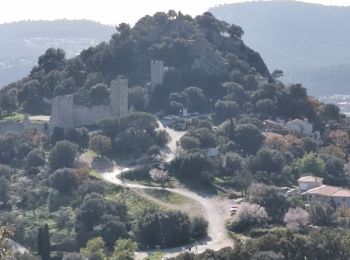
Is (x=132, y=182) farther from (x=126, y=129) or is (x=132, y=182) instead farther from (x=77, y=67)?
(x=77, y=67)

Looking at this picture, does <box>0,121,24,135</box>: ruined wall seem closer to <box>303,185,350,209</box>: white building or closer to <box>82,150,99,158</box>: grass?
<box>82,150,99,158</box>: grass

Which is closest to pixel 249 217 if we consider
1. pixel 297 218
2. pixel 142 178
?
pixel 297 218

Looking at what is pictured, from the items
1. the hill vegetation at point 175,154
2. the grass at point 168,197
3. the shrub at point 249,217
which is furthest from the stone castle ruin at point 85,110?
the shrub at point 249,217

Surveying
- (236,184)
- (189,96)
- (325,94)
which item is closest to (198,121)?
(189,96)

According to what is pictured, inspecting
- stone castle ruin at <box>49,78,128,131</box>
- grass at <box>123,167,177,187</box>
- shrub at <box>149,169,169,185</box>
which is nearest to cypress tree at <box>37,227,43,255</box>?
grass at <box>123,167,177,187</box>

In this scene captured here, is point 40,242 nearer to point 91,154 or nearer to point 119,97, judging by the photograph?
point 91,154

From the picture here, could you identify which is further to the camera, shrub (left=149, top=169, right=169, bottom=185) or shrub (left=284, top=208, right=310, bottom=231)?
shrub (left=149, top=169, right=169, bottom=185)

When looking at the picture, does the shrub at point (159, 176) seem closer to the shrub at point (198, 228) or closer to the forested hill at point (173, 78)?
the shrub at point (198, 228)
